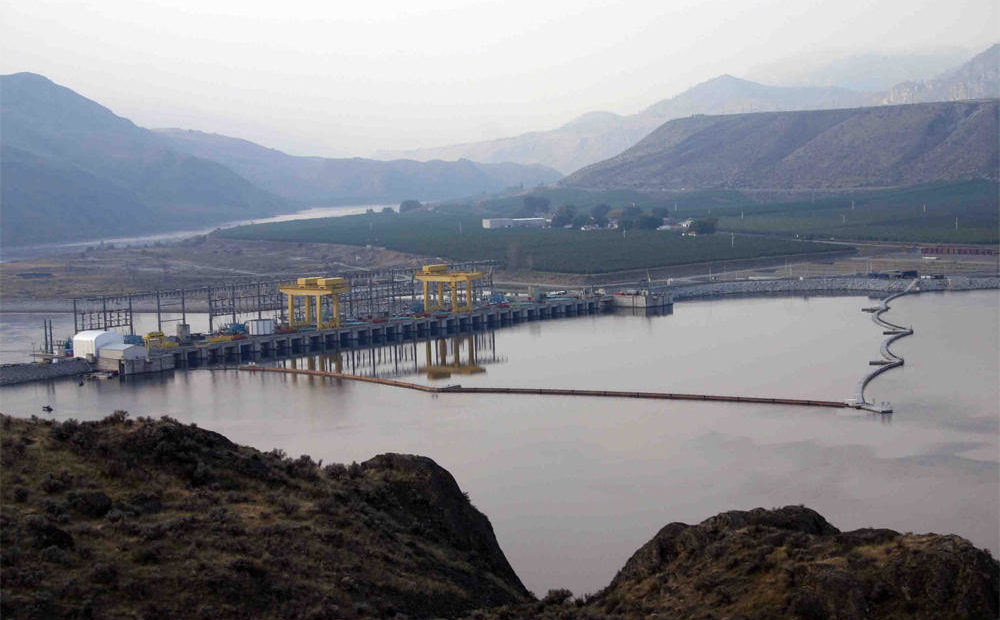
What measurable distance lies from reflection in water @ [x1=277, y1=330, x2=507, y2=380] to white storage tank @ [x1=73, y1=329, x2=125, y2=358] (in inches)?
118

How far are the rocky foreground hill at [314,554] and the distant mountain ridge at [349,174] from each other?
392 ft

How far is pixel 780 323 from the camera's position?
97.1 feet

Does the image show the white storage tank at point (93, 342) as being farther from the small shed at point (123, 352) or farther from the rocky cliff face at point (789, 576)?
the rocky cliff face at point (789, 576)

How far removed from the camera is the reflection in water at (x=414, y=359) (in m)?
24.0

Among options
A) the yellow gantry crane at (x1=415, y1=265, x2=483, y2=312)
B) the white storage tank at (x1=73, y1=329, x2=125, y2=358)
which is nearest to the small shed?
the white storage tank at (x1=73, y1=329, x2=125, y2=358)

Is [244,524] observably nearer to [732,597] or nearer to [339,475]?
[339,475]

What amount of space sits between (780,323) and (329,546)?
2268 cm

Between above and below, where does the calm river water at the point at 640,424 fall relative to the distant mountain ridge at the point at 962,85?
below

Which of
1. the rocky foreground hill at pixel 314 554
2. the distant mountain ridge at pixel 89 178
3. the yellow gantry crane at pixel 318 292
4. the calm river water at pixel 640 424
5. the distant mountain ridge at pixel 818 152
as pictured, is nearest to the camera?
the rocky foreground hill at pixel 314 554

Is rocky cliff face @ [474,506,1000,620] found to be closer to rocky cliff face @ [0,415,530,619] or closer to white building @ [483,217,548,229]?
rocky cliff face @ [0,415,530,619]

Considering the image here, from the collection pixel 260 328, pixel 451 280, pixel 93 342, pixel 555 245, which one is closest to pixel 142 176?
pixel 555 245

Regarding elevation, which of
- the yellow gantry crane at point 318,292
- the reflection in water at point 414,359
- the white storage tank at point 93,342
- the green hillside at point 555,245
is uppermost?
the green hillside at point 555,245

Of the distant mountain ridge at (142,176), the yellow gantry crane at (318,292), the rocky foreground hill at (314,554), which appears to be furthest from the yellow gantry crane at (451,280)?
the distant mountain ridge at (142,176)

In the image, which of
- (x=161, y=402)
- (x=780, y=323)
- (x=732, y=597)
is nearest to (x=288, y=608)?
(x=732, y=597)
